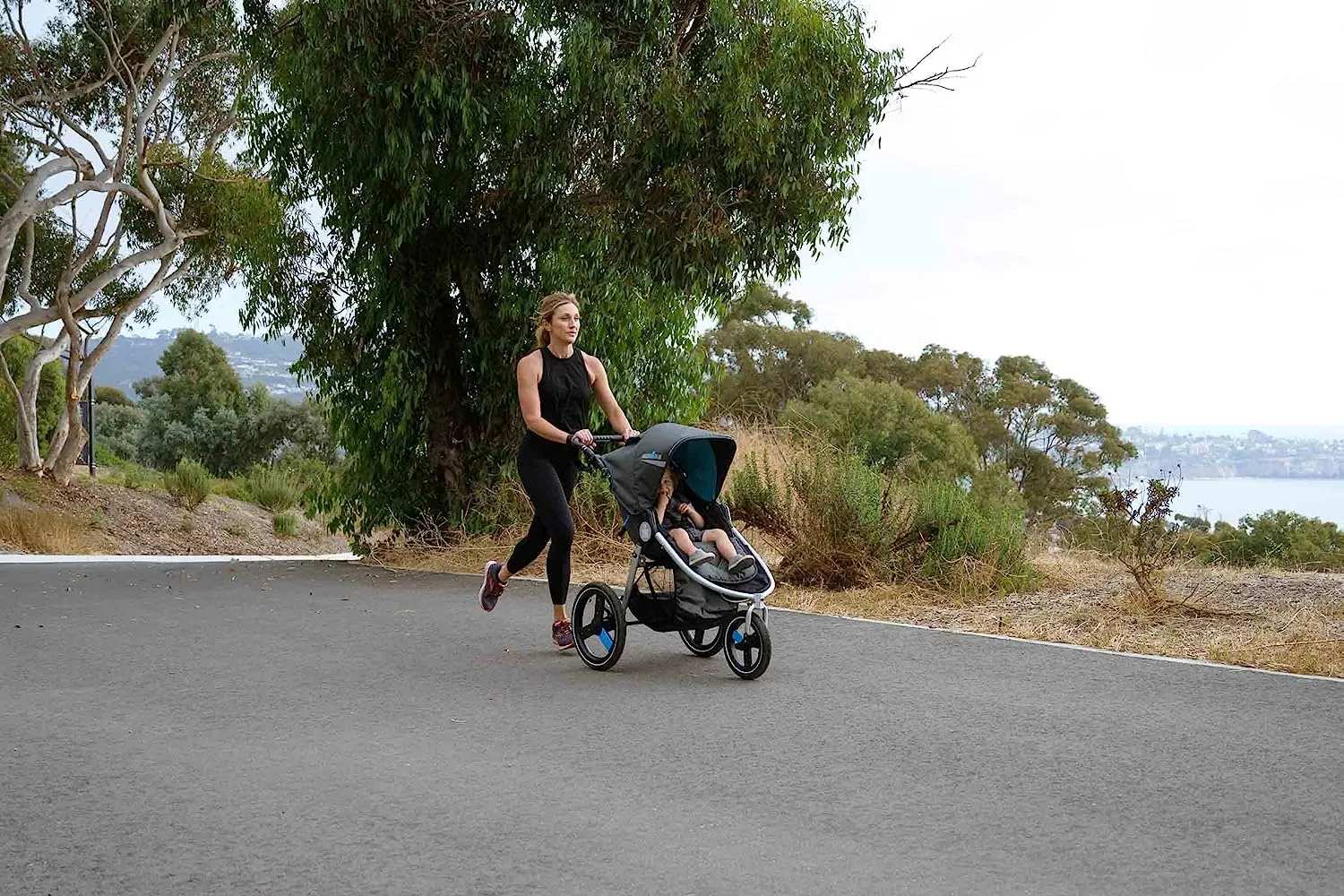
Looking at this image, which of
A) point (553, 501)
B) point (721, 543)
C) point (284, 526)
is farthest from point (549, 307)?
point (284, 526)

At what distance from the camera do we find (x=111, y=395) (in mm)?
63875

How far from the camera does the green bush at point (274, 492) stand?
3488 cm

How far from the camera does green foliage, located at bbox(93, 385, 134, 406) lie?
205 feet

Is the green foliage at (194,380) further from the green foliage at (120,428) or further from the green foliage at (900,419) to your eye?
the green foliage at (900,419)

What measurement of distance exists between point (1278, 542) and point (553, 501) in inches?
747

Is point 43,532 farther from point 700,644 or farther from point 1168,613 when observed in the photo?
point 1168,613

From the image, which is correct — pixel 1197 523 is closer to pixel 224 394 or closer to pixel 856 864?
pixel 856 864

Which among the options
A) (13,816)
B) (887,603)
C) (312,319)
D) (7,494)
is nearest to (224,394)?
(7,494)

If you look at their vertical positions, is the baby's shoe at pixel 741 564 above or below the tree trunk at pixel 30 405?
below

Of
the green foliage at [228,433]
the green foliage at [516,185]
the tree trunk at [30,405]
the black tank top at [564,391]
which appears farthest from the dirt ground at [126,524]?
the green foliage at [228,433]

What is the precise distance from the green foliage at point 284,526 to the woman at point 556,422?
80.4 ft

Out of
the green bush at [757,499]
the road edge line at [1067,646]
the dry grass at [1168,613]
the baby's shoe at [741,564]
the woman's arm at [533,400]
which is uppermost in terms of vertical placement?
the woman's arm at [533,400]

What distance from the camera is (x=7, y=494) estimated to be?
25.0 m

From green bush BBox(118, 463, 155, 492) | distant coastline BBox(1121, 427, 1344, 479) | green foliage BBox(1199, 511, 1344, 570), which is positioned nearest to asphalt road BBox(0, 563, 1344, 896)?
green foliage BBox(1199, 511, 1344, 570)
